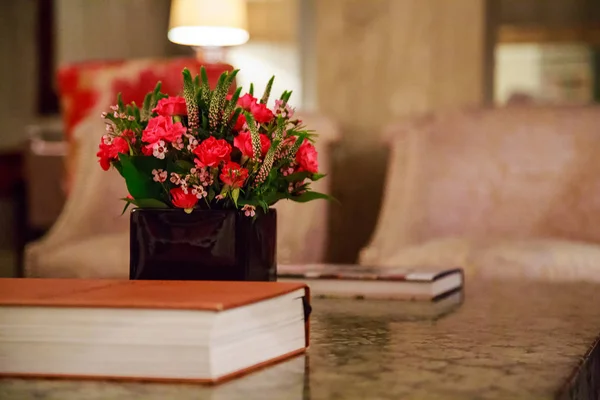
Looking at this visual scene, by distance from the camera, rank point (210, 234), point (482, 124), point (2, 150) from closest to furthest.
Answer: point (210, 234), point (482, 124), point (2, 150)

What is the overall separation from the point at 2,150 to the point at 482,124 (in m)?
3.55

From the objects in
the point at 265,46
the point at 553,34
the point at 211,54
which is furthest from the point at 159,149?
the point at 553,34

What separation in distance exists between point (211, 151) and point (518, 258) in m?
1.17

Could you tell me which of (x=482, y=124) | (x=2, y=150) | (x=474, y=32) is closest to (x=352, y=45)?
(x=474, y=32)

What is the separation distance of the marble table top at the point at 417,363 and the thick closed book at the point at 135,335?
0.4 inches

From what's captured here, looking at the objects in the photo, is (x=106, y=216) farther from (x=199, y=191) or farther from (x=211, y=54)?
(x=199, y=191)

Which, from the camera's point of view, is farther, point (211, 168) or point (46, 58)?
point (46, 58)

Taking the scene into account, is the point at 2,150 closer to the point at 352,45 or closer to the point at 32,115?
the point at 32,115

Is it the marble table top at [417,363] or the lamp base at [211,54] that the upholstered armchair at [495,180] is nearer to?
the lamp base at [211,54]

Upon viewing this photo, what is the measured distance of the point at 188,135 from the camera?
0.88 metres

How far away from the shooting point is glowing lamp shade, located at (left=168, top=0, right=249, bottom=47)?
2926 mm

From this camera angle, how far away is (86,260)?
2.06 meters

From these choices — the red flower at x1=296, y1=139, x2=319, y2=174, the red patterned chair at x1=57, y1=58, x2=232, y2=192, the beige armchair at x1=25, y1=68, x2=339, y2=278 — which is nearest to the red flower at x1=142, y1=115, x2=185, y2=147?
the red flower at x1=296, y1=139, x2=319, y2=174

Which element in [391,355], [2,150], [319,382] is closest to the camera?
[319,382]
